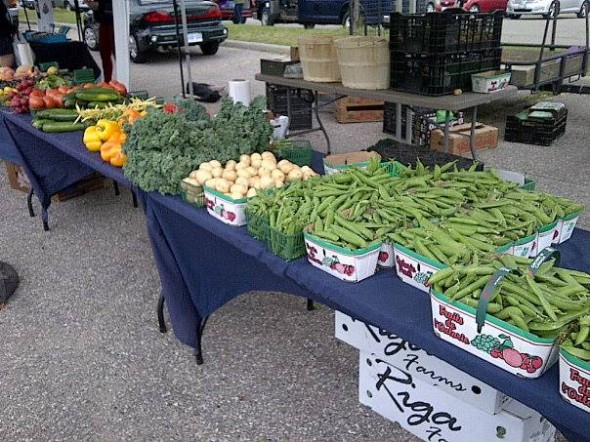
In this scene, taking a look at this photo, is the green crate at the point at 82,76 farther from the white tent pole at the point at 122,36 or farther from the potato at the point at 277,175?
the potato at the point at 277,175

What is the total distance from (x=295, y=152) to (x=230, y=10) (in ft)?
60.8

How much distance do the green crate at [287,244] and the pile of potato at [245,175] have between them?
12.5 inches

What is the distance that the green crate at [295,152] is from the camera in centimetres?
283

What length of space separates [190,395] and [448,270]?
5.52ft

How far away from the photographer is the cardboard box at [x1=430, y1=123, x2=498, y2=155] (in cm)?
614

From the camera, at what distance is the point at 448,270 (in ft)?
4.97

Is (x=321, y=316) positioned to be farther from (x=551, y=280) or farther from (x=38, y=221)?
(x=38, y=221)

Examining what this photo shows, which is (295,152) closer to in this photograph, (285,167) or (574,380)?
(285,167)

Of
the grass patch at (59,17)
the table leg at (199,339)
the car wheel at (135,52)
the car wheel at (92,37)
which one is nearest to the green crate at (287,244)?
the table leg at (199,339)

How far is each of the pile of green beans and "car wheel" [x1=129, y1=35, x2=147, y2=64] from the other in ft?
Answer: 40.3

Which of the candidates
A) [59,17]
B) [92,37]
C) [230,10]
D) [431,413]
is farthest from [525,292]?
[59,17]

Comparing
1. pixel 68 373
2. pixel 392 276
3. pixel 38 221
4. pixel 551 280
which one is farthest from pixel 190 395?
pixel 38 221

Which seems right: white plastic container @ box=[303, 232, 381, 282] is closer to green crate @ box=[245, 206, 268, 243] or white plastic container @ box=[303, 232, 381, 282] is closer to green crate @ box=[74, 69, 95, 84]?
green crate @ box=[245, 206, 268, 243]

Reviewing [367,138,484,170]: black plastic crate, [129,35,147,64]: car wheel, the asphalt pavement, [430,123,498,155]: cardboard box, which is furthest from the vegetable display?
[129,35,147,64]: car wheel
